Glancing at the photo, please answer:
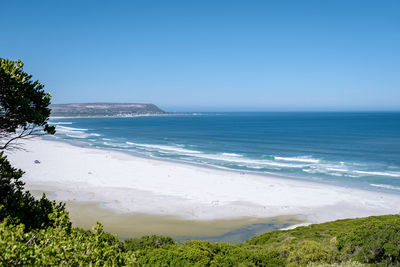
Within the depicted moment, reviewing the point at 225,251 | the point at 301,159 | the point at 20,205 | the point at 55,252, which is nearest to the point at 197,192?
the point at 225,251

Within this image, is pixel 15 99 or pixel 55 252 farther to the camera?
pixel 15 99

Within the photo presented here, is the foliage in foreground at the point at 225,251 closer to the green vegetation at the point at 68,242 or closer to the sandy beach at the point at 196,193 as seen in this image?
the green vegetation at the point at 68,242

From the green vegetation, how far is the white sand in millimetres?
10214

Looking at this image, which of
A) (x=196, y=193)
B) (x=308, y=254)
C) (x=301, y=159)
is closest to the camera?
(x=308, y=254)

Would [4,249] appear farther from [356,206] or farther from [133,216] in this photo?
[356,206]

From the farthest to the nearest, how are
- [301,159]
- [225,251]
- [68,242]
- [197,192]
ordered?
1. [301,159]
2. [197,192]
3. [225,251]
4. [68,242]

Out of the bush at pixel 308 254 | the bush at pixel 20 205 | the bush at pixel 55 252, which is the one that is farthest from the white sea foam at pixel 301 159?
the bush at pixel 55 252

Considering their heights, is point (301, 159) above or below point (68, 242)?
below

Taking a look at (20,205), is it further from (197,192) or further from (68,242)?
(197,192)

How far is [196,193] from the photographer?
88.1 feet

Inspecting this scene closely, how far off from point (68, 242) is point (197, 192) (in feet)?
76.6

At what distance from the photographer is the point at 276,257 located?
10695mm

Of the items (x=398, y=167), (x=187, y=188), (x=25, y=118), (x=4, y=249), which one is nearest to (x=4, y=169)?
(x=25, y=118)

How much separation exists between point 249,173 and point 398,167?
21588 mm
